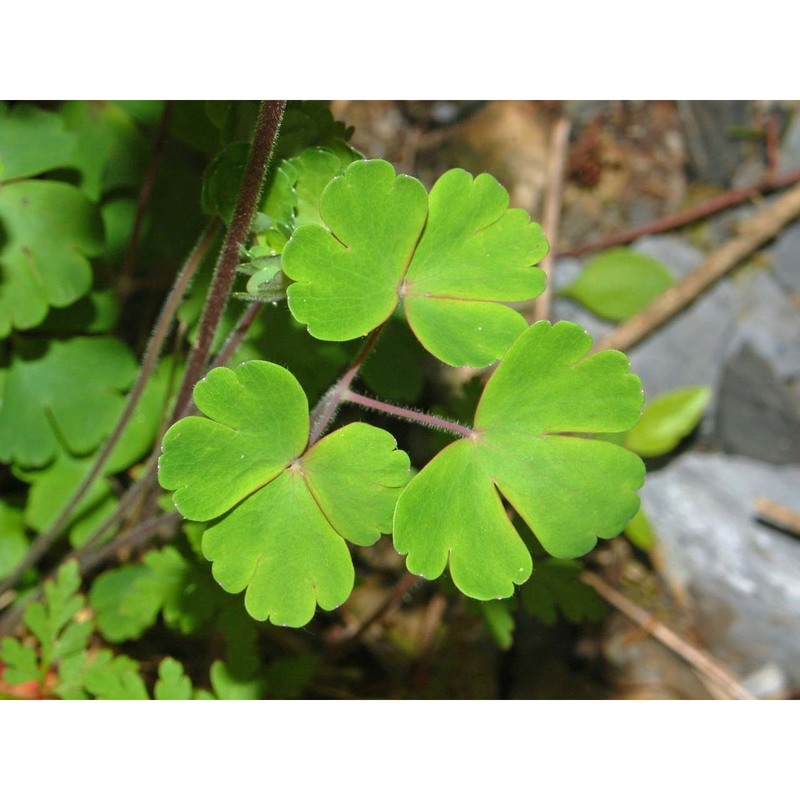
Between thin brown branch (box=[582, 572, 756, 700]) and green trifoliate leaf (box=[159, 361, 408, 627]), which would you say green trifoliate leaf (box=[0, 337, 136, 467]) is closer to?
green trifoliate leaf (box=[159, 361, 408, 627])

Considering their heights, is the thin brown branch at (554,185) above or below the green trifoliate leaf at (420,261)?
below

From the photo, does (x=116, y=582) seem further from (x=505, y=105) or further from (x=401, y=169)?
(x=505, y=105)

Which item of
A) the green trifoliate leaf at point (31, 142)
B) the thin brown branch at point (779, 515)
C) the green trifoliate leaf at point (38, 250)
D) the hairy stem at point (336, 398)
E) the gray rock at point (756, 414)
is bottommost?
the thin brown branch at point (779, 515)

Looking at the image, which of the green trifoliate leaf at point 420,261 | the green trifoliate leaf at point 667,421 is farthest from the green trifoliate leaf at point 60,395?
the green trifoliate leaf at point 667,421

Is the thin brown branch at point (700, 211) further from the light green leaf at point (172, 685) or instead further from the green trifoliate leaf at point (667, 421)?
the light green leaf at point (172, 685)

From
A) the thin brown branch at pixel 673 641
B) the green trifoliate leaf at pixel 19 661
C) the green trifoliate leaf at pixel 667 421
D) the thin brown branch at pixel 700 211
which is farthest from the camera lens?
the thin brown branch at pixel 700 211

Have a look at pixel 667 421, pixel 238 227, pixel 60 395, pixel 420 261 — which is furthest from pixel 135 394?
pixel 667 421

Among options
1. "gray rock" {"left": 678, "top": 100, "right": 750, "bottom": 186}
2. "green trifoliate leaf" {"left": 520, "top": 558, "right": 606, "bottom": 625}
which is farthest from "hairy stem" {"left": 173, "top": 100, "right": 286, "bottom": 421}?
"gray rock" {"left": 678, "top": 100, "right": 750, "bottom": 186}
